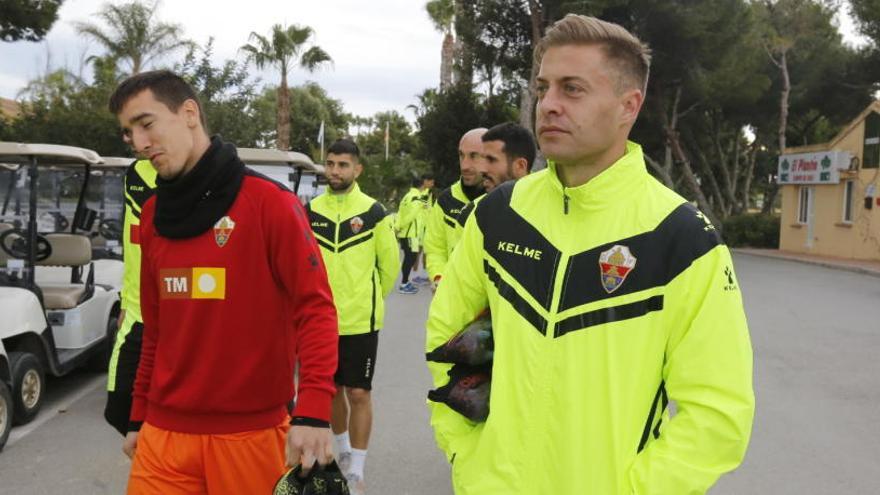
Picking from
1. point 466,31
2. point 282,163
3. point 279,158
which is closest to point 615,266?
point 279,158

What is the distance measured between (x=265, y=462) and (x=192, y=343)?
18.6 inches

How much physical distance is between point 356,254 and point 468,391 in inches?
128

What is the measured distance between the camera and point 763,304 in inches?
548

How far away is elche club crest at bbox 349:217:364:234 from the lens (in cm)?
545

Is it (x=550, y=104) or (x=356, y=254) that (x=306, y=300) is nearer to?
(x=550, y=104)

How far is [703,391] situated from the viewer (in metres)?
1.88

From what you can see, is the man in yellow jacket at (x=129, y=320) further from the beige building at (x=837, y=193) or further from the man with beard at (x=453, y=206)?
the beige building at (x=837, y=193)

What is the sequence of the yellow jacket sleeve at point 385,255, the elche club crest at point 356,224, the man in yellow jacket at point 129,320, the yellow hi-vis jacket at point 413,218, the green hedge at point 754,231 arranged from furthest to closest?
the green hedge at point 754,231 < the yellow hi-vis jacket at point 413,218 < the yellow jacket sleeve at point 385,255 < the elche club crest at point 356,224 < the man in yellow jacket at point 129,320

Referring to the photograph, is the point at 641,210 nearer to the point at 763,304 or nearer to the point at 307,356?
the point at 307,356

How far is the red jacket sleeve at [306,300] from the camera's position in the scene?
2498 millimetres

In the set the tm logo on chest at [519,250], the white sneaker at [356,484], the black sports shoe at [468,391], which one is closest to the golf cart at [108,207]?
the white sneaker at [356,484]

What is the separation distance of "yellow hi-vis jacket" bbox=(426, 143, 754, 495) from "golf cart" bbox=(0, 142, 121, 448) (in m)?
4.65

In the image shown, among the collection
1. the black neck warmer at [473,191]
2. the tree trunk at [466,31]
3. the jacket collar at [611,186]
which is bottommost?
the black neck warmer at [473,191]

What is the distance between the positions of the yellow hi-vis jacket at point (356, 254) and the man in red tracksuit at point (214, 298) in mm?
2417
